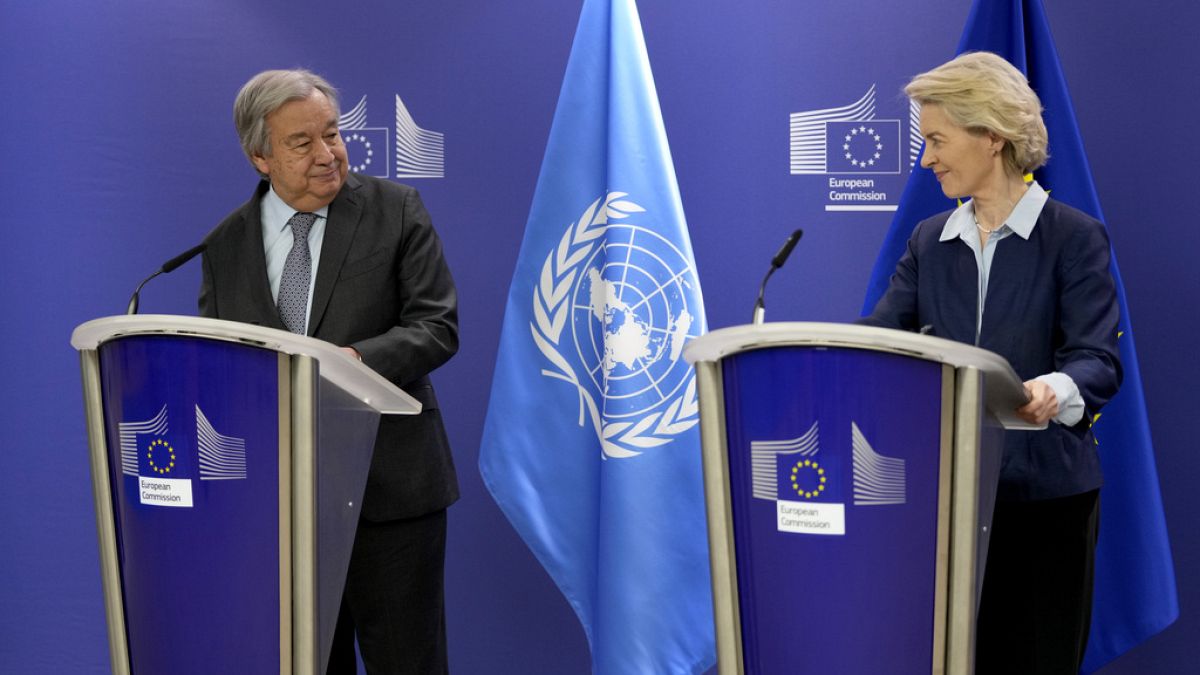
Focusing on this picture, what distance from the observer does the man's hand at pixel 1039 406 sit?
1.91 metres

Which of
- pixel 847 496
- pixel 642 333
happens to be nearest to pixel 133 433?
A: pixel 847 496

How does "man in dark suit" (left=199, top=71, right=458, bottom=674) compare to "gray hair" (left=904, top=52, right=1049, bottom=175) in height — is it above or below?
below

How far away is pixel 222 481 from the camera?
74.0 inches

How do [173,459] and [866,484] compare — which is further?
[173,459]

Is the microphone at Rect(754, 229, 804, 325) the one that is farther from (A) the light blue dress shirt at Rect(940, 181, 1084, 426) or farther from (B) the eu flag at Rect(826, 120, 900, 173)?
(B) the eu flag at Rect(826, 120, 900, 173)

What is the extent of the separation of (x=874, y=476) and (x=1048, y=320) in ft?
2.48

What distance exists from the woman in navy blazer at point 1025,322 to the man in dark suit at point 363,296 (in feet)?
3.42

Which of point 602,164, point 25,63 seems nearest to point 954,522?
point 602,164

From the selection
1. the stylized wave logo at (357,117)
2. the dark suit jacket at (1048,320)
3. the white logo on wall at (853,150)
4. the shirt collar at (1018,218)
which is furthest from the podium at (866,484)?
the stylized wave logo at (357,117)

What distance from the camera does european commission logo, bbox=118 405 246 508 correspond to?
187cm

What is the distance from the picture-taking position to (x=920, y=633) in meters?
1.71

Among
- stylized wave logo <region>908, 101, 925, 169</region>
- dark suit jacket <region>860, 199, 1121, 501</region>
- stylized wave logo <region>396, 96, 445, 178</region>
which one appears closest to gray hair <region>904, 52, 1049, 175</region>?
dark suit jacket <region>860, 199, 1121, 501</region>

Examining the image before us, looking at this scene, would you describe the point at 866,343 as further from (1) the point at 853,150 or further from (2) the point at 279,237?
(1) the point at 853,150

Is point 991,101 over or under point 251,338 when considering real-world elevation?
over
